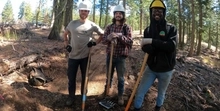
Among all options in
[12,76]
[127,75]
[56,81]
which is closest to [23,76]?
[12,76]

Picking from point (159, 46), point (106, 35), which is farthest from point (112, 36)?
point (159, 46)

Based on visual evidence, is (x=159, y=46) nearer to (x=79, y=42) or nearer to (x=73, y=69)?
(x=79, y=42)

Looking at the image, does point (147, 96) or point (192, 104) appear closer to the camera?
point (147, 96)

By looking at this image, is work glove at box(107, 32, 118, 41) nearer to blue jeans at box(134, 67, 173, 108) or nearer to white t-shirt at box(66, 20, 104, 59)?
white t-shirt at box(66, 20, 104, 59)

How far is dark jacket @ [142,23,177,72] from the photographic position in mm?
4801

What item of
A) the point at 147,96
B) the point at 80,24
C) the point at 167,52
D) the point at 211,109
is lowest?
the point at 211,109

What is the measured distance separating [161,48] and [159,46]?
62mm

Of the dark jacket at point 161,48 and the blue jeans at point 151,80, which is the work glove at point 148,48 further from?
the blue jeans at point 151,80

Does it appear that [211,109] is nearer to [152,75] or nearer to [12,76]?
[152,75]

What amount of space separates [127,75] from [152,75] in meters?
3.06

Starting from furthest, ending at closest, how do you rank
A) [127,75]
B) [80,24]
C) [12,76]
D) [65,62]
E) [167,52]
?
[65,62], [127,75], [12,76], [80,24], [167,52]

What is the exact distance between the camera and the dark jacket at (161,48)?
189 inches

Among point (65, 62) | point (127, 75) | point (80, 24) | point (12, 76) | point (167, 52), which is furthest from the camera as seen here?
point (65, 62)

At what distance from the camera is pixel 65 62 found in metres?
8.73
